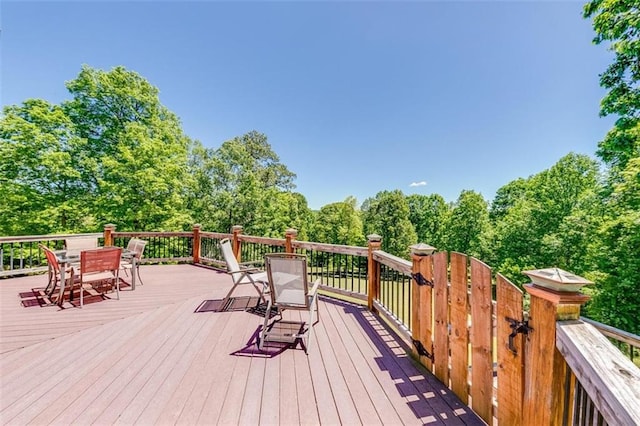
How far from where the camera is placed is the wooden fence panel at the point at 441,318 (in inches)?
88.7

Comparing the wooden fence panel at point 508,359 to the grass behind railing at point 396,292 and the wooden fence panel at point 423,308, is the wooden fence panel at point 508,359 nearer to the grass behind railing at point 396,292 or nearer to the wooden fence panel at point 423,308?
the wooden fence panel at point 423,308

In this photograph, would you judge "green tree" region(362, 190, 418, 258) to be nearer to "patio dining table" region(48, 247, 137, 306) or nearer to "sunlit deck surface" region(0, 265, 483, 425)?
"sunlit deck surface" region(0, 265, 483, 425)

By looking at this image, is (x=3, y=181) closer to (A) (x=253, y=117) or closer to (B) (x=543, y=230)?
(A) (x=253, y=117)

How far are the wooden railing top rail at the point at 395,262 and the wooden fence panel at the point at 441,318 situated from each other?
0.58 m

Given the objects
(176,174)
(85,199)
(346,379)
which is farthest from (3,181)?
(346,379)

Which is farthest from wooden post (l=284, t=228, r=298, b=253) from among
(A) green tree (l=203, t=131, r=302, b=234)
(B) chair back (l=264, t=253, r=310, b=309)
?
(A) green tree (l=203, t=131, r=302, b=234)

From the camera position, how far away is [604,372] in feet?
2.82

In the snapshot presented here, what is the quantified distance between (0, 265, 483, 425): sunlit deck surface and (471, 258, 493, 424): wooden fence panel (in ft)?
0.53

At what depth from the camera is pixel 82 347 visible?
283 centimetres

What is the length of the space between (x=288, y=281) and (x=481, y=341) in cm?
203

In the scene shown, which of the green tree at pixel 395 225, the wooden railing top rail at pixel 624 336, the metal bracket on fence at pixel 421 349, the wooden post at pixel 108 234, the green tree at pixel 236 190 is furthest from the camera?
the green tree at pixel 395 225

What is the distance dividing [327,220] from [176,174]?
48.7 feet

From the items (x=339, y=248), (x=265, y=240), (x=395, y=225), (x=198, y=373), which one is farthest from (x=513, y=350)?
(x=395, y=225)

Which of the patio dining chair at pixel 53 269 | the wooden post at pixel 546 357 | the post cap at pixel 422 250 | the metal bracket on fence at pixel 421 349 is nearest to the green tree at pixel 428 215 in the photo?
the metal bracket on fence at pixel 421 349
